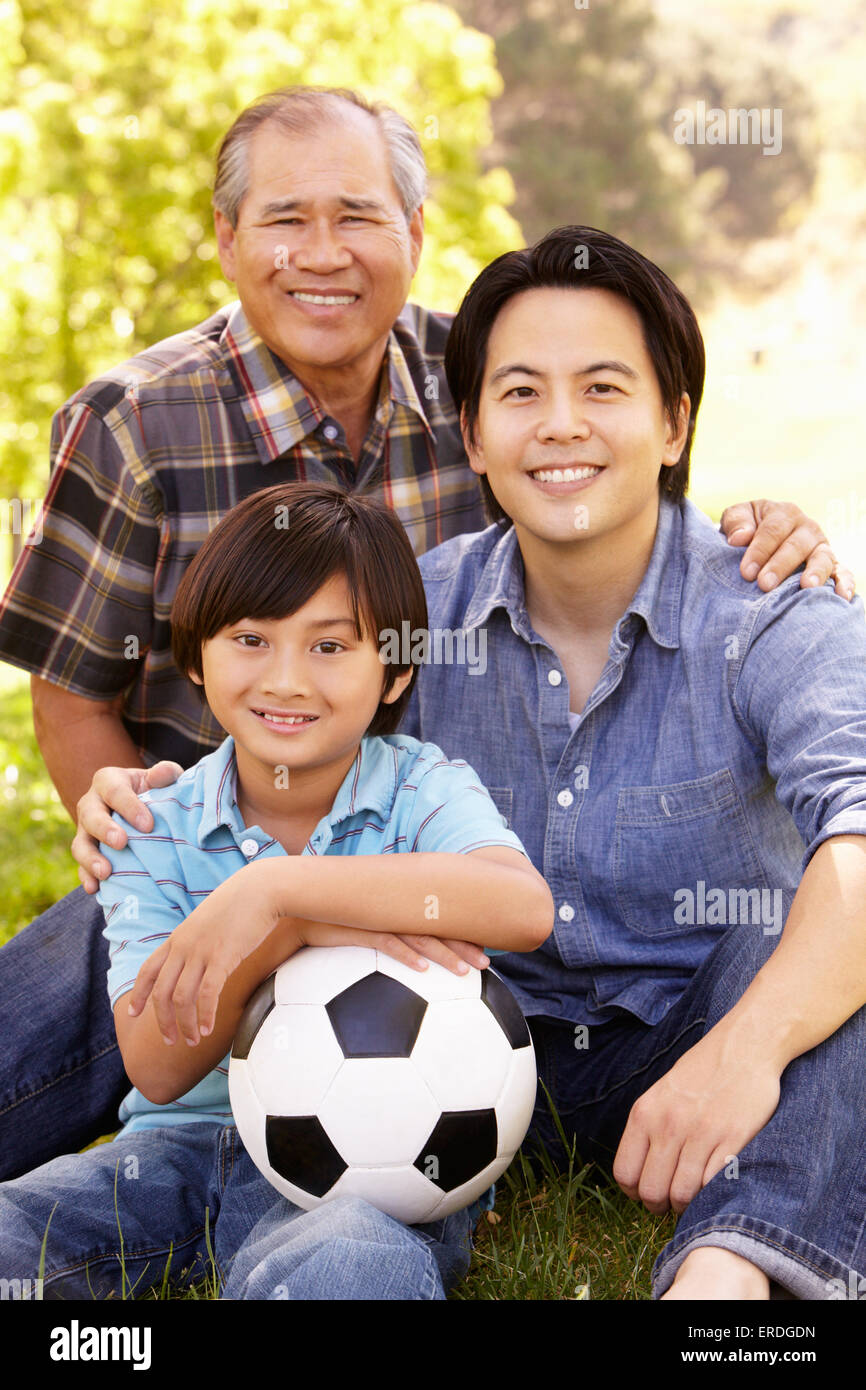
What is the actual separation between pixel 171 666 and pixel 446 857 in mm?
1649

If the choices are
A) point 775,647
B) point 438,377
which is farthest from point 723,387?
point 775,647

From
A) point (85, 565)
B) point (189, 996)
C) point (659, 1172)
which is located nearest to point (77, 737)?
point (85, 565)

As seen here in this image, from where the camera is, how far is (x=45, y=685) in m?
3.89

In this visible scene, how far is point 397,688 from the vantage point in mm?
2914

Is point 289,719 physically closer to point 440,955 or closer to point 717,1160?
point 440,955

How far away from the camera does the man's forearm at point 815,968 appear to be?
2.33m

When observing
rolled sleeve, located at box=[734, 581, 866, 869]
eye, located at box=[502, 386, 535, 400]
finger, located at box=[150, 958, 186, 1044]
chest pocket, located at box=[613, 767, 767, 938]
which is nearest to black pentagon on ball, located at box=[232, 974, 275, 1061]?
finger, located at box=[150, 958, 186, 1044]

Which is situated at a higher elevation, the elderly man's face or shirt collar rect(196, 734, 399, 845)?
the elderly man's face

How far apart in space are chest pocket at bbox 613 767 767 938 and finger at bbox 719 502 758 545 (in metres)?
0.53

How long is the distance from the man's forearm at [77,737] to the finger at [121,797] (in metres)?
0.98

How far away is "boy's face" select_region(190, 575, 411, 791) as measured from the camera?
2.69 m

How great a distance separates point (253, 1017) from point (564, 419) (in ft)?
4.48

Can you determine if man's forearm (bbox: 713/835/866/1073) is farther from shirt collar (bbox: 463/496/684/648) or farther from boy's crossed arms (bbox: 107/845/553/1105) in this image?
shirt collar (bbox: 463/496/684/648)
